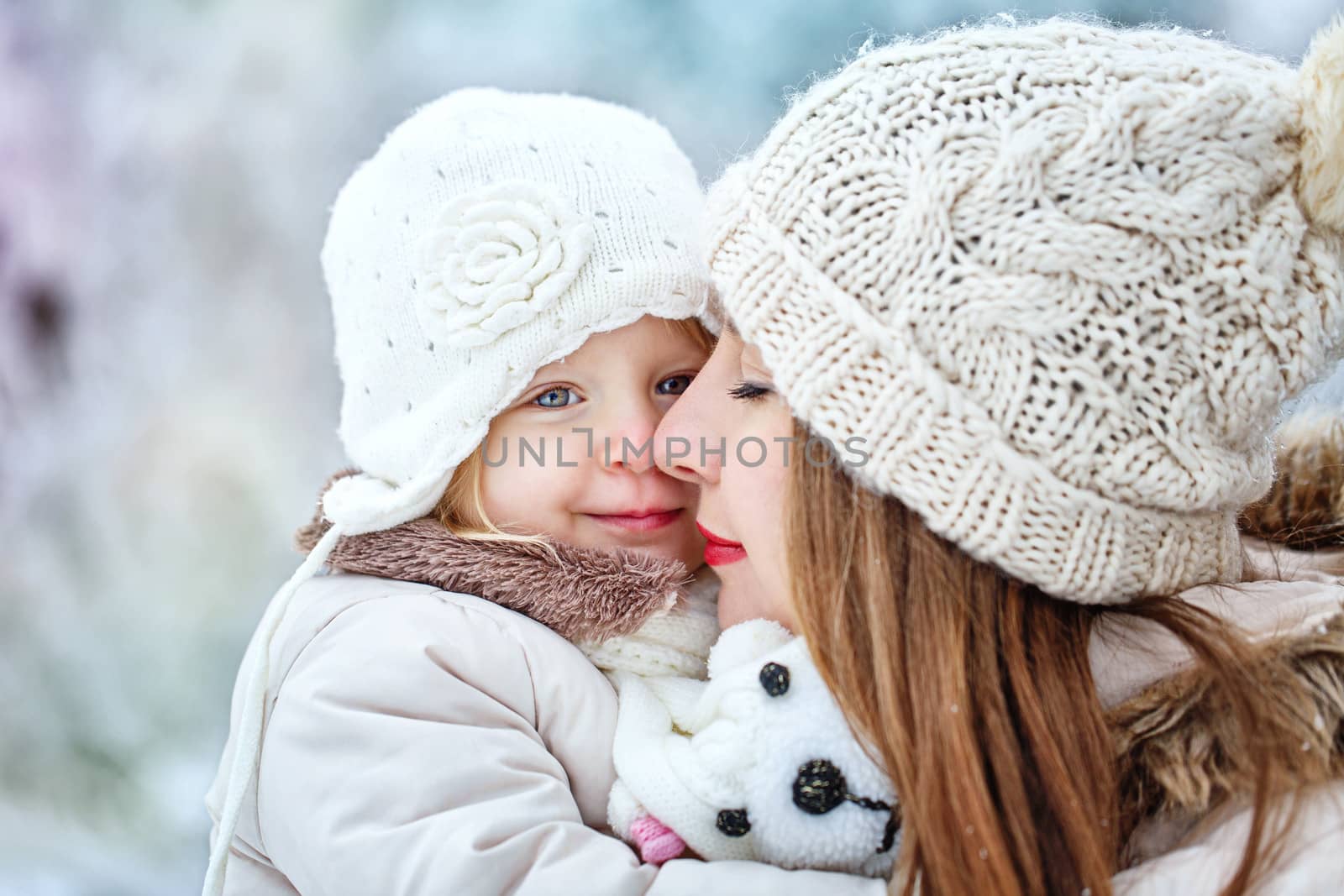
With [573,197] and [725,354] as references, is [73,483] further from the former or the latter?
[725,354]

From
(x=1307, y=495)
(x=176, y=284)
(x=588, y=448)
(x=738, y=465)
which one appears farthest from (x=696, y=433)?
(x=176, y=284)

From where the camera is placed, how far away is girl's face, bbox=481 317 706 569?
1.30 m

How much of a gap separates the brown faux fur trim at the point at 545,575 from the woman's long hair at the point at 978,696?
0.85 feet

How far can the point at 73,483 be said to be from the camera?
6.37 feet

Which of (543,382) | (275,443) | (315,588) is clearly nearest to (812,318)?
(543,382)

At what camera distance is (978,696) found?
37.8 inches

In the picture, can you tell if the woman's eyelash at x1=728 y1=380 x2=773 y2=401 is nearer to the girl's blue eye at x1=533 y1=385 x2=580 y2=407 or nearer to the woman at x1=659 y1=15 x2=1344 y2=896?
the woman at x1=659 y1=15 x2=1344 y2=896

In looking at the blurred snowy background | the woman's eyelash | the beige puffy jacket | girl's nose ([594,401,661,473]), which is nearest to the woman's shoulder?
the beige puffy jacket

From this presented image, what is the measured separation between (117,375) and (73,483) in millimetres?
227

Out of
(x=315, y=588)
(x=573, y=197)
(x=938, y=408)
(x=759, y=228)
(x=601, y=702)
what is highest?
(x=573, y=197)

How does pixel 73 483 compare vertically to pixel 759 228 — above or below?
below

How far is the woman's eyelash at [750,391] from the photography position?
3.58ft

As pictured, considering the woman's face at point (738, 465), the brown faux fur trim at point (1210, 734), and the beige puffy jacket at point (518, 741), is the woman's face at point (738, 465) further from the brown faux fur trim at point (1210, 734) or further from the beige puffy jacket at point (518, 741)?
the brown faux fur trim at point (1210, 734)

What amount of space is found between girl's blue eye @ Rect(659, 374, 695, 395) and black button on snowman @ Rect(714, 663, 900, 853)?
1.88 feet
